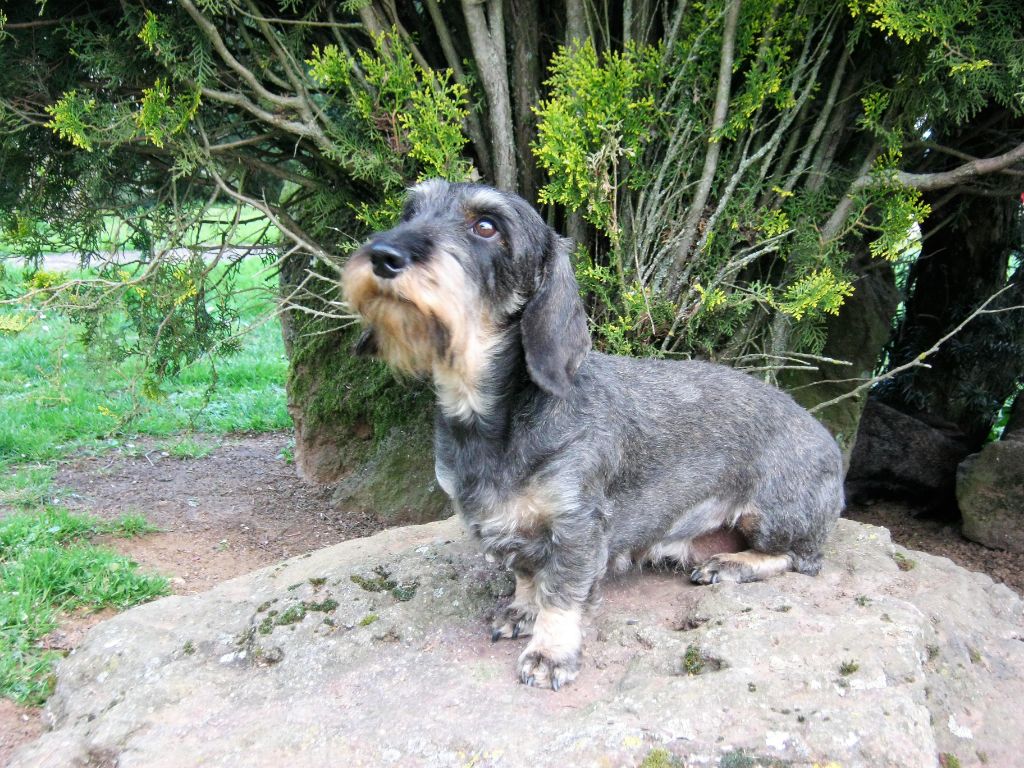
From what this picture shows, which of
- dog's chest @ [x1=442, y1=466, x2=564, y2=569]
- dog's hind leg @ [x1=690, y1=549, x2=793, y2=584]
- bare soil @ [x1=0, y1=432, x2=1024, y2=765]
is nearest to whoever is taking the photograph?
dog's chest @ [x1=442, y1=466, x2=564, y2=569]

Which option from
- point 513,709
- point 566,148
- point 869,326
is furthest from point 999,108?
point 513,709

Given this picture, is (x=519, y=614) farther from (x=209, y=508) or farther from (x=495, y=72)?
(x=209, y=508)

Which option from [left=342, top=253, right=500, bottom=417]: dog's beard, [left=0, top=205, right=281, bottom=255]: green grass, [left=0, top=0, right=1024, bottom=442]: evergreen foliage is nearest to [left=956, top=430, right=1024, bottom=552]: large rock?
[left=0, top=0, right=1024, bottom=442]: evergreen foliage

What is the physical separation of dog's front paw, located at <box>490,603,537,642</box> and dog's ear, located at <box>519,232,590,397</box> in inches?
Result: 40.2

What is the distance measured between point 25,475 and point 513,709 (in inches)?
214

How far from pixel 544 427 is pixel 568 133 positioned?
5.64 feet

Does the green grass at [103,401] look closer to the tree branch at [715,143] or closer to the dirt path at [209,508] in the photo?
the dirt path at [209,508]

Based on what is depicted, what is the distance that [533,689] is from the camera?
10.7 feet

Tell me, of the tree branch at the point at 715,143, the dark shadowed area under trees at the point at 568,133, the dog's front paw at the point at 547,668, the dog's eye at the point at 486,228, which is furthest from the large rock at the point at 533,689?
the tree branch at the point at 715,143

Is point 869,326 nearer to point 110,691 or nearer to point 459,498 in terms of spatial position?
point 459,498

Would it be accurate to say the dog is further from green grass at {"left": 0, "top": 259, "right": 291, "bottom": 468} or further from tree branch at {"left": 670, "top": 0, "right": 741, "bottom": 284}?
green grass at {"left": 0, "top": 259, "right": 291, "bottom": 468}

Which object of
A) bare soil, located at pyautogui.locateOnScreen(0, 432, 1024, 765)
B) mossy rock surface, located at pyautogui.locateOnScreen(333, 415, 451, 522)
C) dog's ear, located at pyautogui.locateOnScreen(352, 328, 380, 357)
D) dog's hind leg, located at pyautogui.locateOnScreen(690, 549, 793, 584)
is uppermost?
dog's ear, located at pyautogui.locateOnScreen(352, 328, 380, 357)

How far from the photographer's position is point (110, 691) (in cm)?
Result: 348

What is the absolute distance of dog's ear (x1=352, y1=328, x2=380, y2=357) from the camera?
3.40 metres
